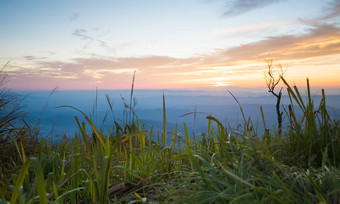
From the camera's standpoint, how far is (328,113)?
2424 millimetres

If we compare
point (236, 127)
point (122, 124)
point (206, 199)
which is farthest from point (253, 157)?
point (122, 124)

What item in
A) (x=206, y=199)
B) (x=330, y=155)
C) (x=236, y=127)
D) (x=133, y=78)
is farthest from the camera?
(x=236, y=127)

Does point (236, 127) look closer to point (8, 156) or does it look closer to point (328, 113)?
point (328, 113)

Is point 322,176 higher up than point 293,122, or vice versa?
point 293,122

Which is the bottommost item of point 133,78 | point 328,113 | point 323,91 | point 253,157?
point 253,157

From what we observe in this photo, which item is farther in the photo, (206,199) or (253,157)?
(253,157)

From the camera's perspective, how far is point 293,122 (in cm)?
254

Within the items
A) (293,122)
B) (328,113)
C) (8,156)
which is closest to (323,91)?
(328,113)

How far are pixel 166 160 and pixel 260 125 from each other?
1.27 metres

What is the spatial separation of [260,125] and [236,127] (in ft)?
1.23

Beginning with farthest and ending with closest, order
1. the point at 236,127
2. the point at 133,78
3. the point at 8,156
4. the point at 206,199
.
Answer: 1. the point at 8,156
2. the point at 236,127
3. the point at 133,78
4. the point at 206,199

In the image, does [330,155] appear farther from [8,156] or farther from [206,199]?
[8,156]

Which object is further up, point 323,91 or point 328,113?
point 323,91

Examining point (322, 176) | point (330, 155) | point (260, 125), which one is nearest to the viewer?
point (322, 176)
